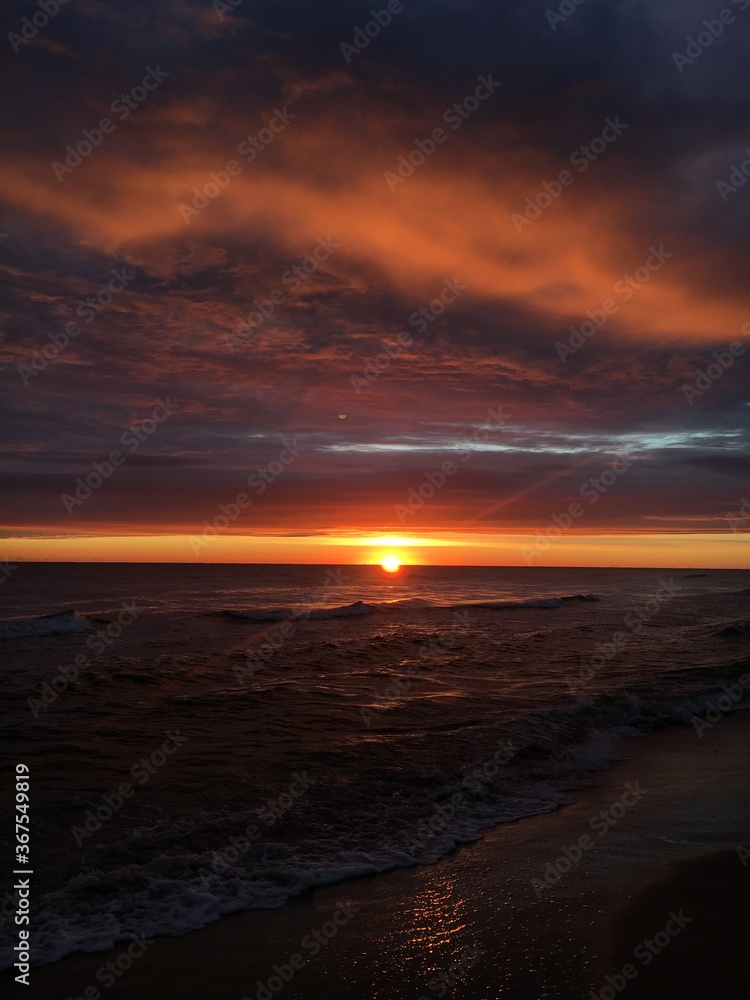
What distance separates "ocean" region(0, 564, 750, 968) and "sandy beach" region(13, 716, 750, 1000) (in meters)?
0.43

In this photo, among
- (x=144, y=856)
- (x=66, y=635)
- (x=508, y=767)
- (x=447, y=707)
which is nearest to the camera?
(x=144, y=856)

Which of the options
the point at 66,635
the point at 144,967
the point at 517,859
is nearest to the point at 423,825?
the point at 517,859

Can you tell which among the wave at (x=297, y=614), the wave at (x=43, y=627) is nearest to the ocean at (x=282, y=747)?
the wave at (x=43, y=627)

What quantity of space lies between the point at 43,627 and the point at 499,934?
2817cm

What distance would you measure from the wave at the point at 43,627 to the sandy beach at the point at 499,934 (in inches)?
998

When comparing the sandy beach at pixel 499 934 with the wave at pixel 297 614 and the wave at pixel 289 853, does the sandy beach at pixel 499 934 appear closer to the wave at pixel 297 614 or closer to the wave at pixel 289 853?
the wave at pixel 289 853

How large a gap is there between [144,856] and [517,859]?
4023mm

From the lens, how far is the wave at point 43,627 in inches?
1092

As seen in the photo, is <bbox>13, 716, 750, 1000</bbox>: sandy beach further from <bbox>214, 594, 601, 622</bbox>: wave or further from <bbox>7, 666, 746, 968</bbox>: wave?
<bbox>214, 594, 601, 622</bbox>: wave

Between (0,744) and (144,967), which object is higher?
(0,744)

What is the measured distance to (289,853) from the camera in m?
7.25

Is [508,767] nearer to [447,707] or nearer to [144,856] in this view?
[447,707]

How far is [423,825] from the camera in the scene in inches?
320

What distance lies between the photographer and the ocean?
6.62 metres
